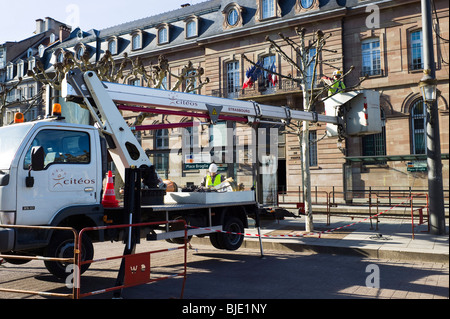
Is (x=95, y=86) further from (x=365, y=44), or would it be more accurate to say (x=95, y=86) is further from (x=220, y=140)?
(x=365, y=44)

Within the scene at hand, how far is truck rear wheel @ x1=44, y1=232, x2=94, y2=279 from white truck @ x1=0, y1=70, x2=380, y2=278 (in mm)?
15

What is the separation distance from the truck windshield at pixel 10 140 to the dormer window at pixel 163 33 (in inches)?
1153

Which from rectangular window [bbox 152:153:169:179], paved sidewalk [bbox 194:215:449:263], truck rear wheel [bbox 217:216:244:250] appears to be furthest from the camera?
rectangular window [bbox 152:153:169:179]

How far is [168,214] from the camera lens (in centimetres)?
774

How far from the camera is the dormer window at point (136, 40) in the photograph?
3606 cm

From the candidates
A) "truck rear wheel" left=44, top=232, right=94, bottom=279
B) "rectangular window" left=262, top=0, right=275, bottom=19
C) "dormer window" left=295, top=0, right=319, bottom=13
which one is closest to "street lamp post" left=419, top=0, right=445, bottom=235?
"truck rear wheel" left=44, top=232, right=94, bottom=279

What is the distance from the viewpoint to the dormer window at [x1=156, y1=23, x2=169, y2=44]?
34500mm

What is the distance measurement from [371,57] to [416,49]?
2859 mm

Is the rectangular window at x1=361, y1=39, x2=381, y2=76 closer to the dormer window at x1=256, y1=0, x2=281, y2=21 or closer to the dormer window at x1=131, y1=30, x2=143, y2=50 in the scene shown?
the dormer window at x1=256, y1=0, x2=281, y2=21

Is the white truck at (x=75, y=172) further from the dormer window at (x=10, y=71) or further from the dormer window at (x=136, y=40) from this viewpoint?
the dormer window at (x=10, y=71)

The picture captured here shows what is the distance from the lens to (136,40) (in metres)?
36.5

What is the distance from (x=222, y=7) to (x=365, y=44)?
1218 centimetres

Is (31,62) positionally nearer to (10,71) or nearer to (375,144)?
(10,71)
